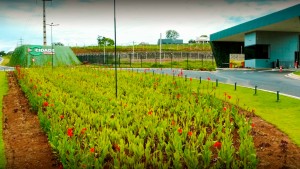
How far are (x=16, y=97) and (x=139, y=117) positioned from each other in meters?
8.44

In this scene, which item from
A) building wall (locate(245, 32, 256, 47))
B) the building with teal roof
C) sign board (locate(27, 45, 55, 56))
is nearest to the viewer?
the building with teal roof

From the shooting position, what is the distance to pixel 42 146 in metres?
7.15

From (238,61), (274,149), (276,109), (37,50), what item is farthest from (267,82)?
(37,50)

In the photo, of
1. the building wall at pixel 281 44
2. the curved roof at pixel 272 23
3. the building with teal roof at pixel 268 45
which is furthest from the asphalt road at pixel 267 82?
the building wall at pixel 281 44

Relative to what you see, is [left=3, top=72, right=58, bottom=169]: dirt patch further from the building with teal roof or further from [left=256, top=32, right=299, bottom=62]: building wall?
[left=256, top=32, right=299, bottom=62]: building wall

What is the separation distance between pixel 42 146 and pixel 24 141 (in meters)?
0.70

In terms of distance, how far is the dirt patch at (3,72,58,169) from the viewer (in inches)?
241

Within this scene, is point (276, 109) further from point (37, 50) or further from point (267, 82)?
point (37, 50)

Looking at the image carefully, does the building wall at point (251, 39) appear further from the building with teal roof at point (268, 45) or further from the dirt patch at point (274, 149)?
the dirt patch at point (274, 149)

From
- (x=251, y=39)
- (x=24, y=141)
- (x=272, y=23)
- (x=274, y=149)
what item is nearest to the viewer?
(x=274, y=149)

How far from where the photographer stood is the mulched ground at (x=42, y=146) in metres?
5.93

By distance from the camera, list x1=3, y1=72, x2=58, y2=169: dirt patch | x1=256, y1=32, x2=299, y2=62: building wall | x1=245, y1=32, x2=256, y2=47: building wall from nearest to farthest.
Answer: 1. x1=3, y1=72, x2=58, y2=169: dirt patch
2. x1=245, y1=32, x2=256, y2=47: building wall
3. x1=256, y1=32, x2=299, y2=62: building wall

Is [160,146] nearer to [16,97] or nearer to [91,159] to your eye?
[91,159]

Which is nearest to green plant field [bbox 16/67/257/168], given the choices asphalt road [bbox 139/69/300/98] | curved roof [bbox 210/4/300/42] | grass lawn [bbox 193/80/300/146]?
grass lawn [bbox 193/80/300/146]
